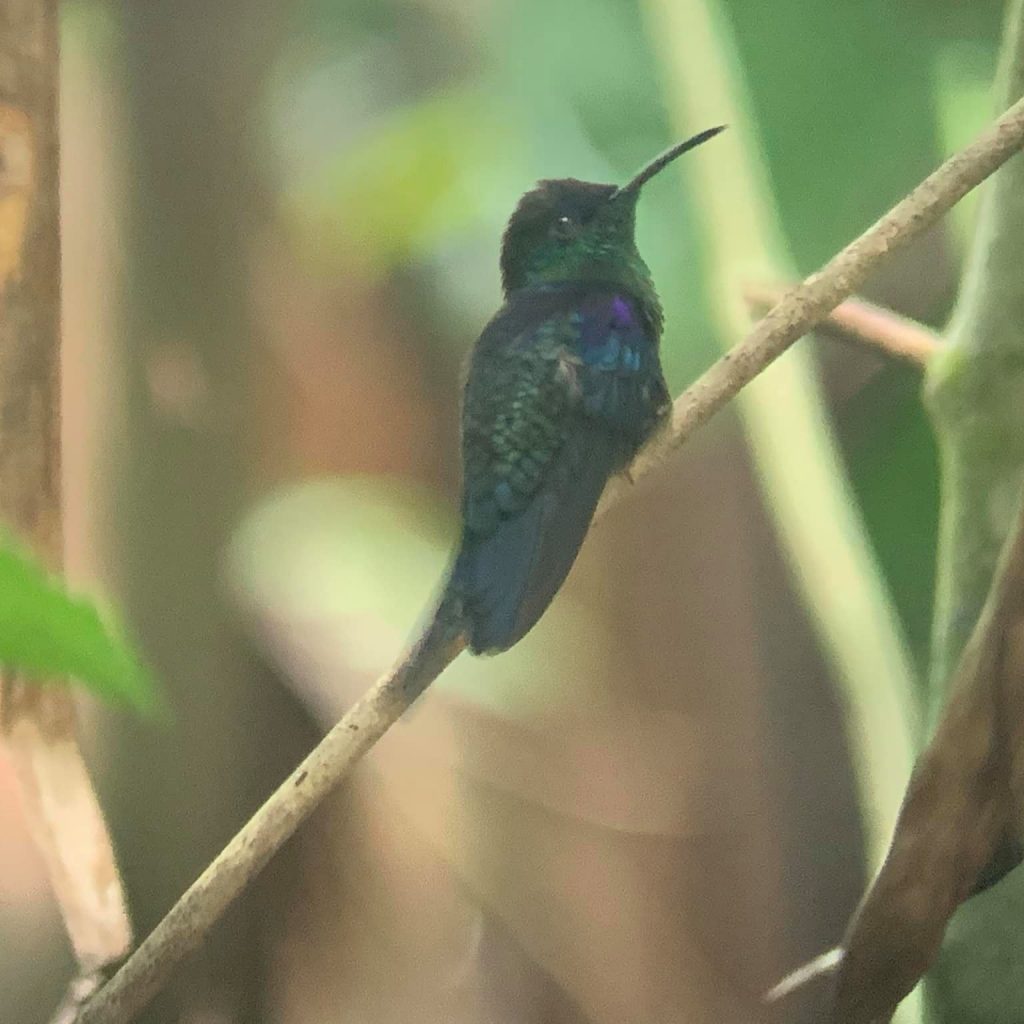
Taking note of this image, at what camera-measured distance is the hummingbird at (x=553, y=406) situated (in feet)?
2.52

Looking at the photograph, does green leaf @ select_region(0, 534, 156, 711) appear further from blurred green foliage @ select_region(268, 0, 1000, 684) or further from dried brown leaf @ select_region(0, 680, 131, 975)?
blurred green foliage @ select_region(268, 0, 1000, 684)

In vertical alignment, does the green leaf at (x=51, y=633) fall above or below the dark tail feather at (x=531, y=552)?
above

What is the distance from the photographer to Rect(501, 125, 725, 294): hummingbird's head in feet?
3.02

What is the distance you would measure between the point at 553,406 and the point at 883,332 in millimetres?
294

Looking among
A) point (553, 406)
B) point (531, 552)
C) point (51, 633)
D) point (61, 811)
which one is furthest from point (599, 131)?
point (51, 633)

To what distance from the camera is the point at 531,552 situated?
769 millimetres

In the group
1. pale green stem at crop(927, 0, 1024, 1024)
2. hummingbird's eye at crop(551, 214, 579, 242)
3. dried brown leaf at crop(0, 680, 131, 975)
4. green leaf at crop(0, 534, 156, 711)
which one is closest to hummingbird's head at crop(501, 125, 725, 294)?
hummingbird's eye at crop(551, 214, 579, 242)

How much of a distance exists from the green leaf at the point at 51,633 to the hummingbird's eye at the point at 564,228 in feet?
2.21

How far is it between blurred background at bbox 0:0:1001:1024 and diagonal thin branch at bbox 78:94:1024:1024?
255mm

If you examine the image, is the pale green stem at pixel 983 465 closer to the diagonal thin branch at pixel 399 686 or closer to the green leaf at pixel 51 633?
the diagonal thin branch at pixel 399 686

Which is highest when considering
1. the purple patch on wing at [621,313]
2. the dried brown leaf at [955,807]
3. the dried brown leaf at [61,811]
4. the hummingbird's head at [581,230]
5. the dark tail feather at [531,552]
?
the hummingbird's head at [581,230]

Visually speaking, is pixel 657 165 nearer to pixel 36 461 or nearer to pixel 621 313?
pixel 621 313

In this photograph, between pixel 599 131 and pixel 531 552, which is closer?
pixel 531 552

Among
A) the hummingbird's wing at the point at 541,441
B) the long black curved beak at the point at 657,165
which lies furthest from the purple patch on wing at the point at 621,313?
the long black curved beak at the point at 657,165
